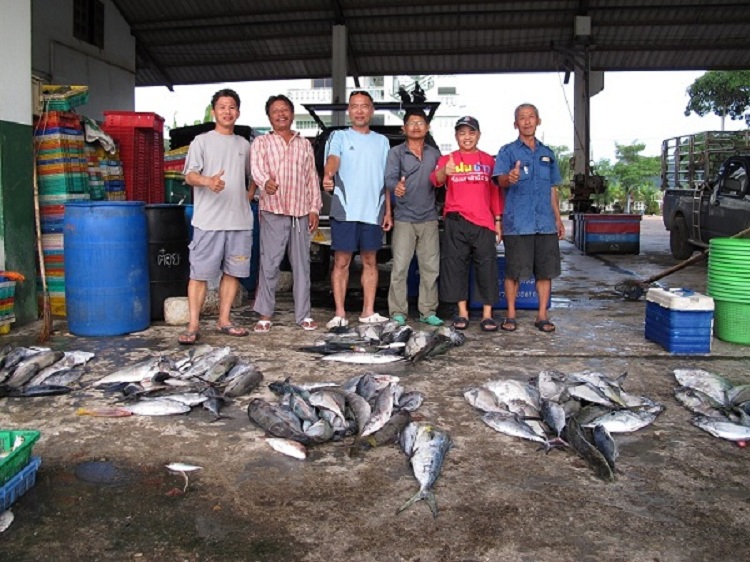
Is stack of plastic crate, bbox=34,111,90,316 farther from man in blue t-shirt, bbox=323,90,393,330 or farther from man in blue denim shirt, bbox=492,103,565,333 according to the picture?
man in blue denim shirt, bbox=492,103,565,333

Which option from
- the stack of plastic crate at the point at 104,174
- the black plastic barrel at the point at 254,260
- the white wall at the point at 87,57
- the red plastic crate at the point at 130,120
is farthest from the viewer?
the white wall at the point at 87,57

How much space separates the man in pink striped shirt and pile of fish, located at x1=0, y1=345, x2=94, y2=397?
5.74 feet

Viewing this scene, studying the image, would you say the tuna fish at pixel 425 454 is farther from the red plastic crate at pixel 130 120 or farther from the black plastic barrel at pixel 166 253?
the red plastic crate at pixel 130 120

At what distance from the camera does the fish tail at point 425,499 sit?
2.71 m

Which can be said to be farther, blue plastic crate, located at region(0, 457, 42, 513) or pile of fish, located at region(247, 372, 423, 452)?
pile of fish, located at region(247, 372, 423, 452)

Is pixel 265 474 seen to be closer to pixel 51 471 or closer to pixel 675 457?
pixel 51 471

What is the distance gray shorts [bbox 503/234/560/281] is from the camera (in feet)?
19.8

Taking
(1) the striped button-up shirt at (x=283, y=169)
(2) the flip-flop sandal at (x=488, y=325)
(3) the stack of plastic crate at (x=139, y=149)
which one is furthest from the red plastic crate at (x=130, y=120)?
(2) the flip-flop sandal at (x=488, y=325)

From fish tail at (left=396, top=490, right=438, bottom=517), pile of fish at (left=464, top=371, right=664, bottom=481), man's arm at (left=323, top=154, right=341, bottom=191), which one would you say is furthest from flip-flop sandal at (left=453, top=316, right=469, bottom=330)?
fish tail at (left=396, top=490, right=438, bottom=517)

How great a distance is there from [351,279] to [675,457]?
20.5 ft

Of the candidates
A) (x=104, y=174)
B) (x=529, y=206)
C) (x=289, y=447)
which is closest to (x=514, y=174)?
(x=529, y=206)

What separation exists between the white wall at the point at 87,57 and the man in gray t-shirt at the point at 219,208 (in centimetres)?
777

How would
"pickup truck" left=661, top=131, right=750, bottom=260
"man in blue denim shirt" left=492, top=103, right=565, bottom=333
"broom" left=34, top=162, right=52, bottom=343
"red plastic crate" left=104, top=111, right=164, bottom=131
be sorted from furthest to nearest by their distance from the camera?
1. "pickup truck" left=661, top=131, right=750, bottom=260
2. "red plastic crate" left=104, top=111, right=164, bottom=131
3. "man in blue denim shirt" left=492, top=103, right=565, bottom=333
4. "broom" left=34, top=162, right=52, bottom=343

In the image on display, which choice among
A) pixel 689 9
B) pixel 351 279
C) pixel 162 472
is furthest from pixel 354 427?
pixel 689 9
